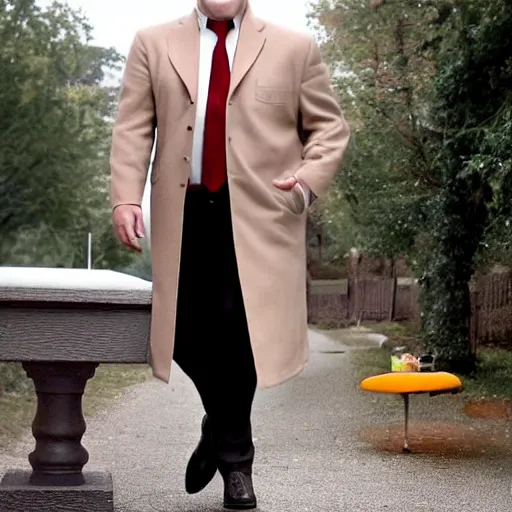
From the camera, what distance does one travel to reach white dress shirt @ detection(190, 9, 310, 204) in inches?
144

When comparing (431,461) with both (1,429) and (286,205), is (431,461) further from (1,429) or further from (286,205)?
(286,205)

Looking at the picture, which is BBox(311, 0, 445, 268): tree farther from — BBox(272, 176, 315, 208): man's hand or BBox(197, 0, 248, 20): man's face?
BBox(272, 176, 315, 208): man's hand

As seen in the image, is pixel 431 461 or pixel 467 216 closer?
pixel 431 461

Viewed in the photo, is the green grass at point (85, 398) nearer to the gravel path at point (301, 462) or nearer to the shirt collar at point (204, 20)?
the gravel path at point (301, 462)

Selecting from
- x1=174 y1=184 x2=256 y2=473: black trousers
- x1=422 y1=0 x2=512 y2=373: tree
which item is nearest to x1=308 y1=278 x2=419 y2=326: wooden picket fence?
x1=422 y1=0 x2=512 y2=373: tree

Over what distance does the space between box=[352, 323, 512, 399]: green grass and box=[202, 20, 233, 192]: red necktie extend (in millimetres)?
9100

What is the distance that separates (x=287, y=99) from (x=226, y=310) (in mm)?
699

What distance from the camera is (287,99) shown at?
3719 mm

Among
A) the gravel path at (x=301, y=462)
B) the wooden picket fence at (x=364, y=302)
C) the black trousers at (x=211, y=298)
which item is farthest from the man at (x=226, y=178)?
the wooden picket fence at (x=364, y=302)

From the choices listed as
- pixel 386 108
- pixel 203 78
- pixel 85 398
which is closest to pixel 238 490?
pixel 203 78

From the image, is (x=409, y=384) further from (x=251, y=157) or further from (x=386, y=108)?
(x=386, y=108)

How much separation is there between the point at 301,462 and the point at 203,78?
2966 mm

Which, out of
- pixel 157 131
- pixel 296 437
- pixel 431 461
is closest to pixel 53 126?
pixel 296 437

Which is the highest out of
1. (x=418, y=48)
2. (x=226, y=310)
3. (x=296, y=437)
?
(x=418, y=48)
